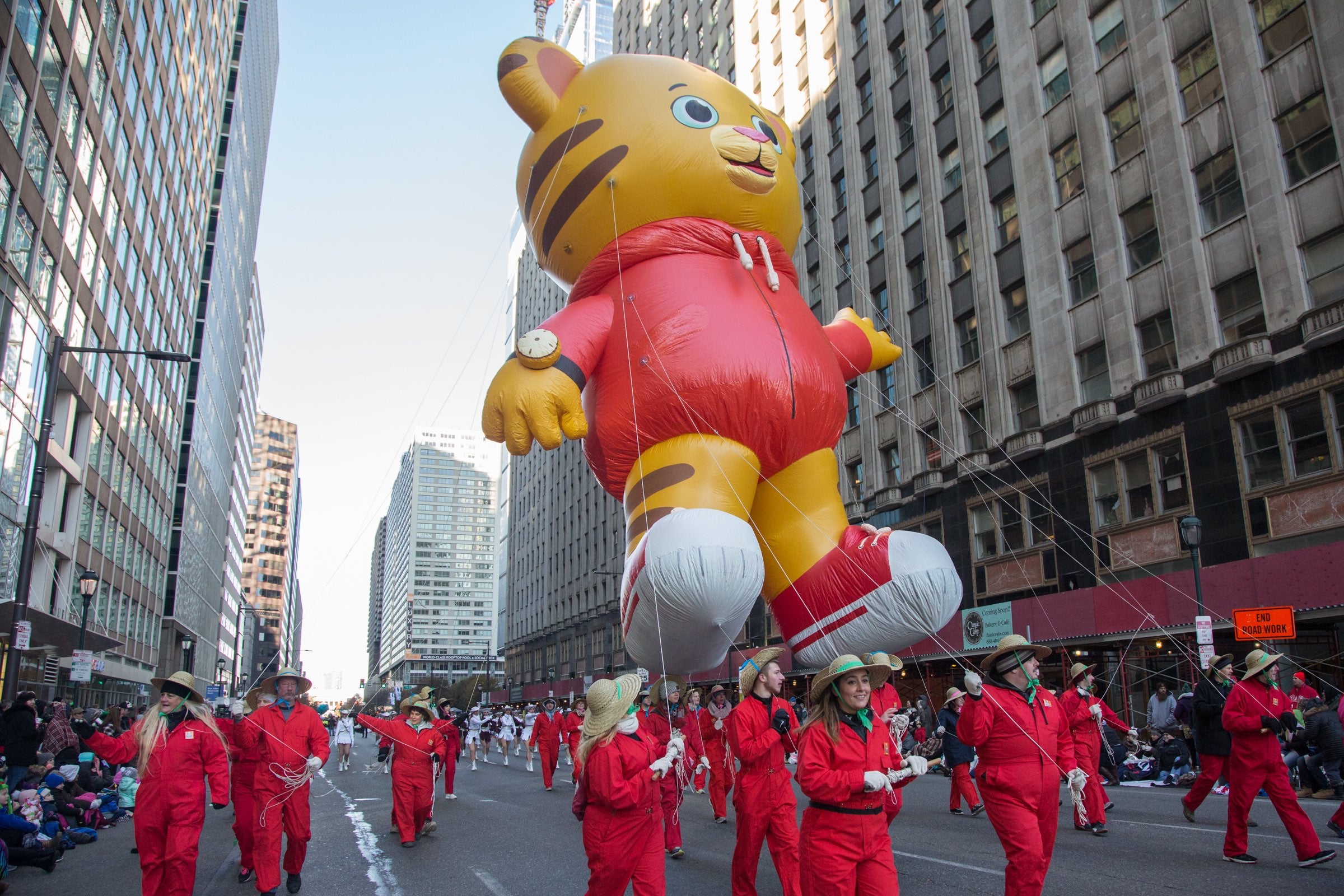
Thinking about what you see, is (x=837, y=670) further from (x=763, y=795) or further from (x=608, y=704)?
(x=763, y=795)

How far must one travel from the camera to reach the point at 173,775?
6.06 m

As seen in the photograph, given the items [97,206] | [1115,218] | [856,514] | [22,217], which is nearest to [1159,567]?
[1115,218]

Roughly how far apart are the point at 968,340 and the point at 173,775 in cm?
2080

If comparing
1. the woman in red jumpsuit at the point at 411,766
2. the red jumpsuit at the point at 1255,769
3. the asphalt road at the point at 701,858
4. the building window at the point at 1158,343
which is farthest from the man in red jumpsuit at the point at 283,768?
the building window at the point at 1158,343

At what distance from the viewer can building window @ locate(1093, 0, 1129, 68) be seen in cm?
1988

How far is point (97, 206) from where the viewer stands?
2769cm

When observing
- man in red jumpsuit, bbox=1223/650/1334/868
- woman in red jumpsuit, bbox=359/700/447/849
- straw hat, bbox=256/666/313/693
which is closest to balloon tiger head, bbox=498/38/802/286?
straw hat, bbox=256/666/313/693

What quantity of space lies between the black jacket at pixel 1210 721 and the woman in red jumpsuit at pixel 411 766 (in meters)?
7.09

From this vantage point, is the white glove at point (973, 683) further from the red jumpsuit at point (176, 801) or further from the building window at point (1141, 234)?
the building window at point (1141, 234)

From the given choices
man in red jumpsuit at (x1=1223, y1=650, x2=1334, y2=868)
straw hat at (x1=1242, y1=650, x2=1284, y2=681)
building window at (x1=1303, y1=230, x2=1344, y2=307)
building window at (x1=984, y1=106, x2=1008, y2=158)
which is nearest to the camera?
man in red jumpsuit at (x1=1223, y1=650, x2=1334, y2=868)

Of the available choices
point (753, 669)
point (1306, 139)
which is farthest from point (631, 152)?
point (1306, 139)

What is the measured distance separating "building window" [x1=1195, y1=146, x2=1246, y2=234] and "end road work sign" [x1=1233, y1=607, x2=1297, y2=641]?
7401 millimetres

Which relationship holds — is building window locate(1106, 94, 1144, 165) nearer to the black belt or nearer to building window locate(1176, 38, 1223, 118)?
building window locate(1176, 38, 1223, 118)

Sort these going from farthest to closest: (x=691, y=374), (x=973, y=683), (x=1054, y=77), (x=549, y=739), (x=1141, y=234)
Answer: (x=1054, y=77)
(x=1141, y=234)
(x=549, y=739)
(x=691, y=374)
(x=973, y=683)
